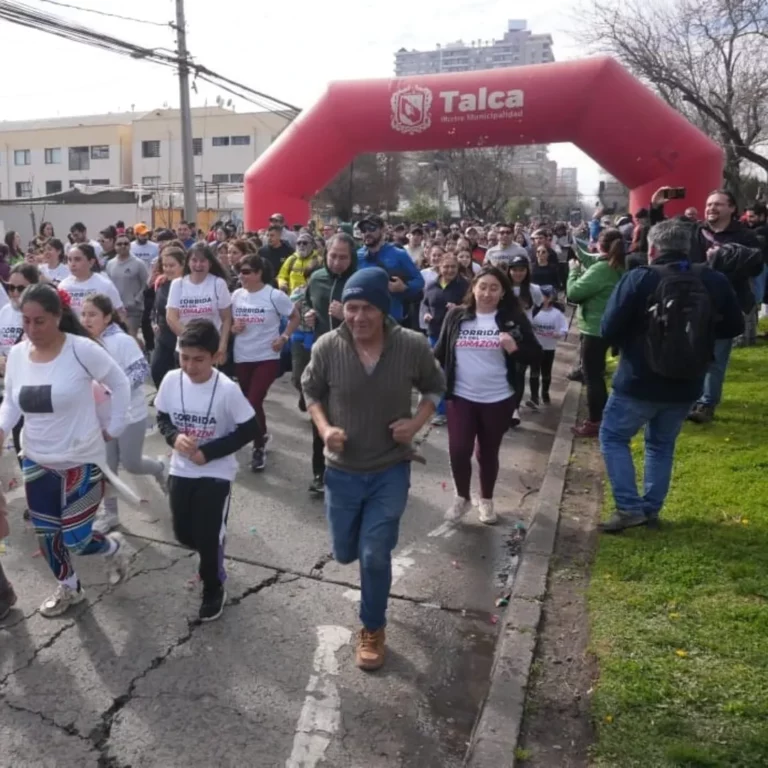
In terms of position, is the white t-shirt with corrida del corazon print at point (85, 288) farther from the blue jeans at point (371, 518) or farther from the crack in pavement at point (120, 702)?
the blue jeans at point (371, 518)

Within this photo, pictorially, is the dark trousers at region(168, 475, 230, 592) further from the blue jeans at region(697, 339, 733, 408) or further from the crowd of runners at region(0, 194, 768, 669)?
the blue jeans at region(697, 339, 733, 408)

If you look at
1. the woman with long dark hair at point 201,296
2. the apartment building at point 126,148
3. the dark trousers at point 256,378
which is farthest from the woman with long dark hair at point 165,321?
the apartment building at point 126,148

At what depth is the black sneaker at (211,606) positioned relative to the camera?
3.93 metres

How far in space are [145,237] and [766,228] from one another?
9.24m

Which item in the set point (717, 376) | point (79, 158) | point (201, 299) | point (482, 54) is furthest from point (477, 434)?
point (482, 54)

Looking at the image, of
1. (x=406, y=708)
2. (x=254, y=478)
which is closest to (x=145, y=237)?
(x=254, y=478)

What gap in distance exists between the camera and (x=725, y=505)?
5.14 meters

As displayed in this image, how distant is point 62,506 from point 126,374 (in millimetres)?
1042

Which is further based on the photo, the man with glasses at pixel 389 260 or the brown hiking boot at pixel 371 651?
the man with glasses at pixel 389 260

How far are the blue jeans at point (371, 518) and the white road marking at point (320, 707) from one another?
11.2 inches

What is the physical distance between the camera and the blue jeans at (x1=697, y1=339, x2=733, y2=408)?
689cm

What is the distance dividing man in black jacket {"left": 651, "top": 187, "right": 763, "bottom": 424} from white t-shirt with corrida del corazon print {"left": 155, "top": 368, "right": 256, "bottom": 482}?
155 inches

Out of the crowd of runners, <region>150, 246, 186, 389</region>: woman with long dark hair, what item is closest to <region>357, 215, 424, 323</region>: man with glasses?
→ the crowd of runners

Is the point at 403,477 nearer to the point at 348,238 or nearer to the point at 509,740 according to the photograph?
the point at 509,740
